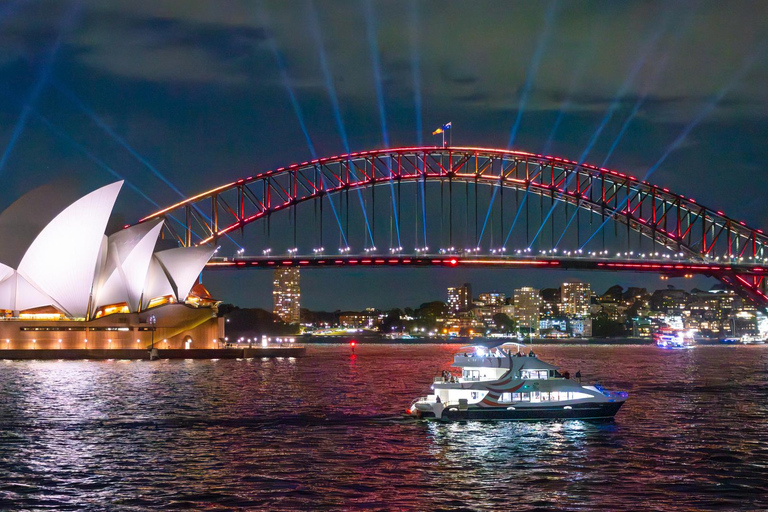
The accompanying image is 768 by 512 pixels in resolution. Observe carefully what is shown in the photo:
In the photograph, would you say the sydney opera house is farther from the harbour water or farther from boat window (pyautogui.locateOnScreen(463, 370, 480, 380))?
boat window (pyautogui.locateOnScreen(463, 370, 480, 380))

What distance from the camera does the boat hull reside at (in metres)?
33.8

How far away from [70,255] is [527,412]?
2158 inches

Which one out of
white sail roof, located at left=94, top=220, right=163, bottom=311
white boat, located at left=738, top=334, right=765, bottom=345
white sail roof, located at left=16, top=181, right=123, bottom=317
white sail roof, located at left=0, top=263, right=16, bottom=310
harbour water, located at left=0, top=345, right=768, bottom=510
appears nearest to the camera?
harbour water, located at left=0, top=345, right=768, bottom=510

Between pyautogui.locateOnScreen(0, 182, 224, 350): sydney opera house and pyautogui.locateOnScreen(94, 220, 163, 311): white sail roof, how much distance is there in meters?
0.09

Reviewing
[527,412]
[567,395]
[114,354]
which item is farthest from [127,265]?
[567,395]

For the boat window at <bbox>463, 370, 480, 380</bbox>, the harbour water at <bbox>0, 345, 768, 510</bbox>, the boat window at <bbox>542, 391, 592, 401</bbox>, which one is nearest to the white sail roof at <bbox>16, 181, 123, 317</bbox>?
the harbour water at <bbox>0, 345, 768, 510</bbox>

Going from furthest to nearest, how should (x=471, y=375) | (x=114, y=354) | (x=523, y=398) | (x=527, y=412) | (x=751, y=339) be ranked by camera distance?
1. (x=751, y=339)
2. (x=114, y=354)
3. (x=471, y=375)
4. (x=523, y=398)
5. (x=527, y=412)

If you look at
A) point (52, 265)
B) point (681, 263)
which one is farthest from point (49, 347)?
point (681, 263)

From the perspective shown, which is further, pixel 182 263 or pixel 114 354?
pixel 182 263

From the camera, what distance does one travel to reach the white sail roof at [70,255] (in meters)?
75.5

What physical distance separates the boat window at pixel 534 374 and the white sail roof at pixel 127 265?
5547 cm

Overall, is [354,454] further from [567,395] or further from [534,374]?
[567,395]

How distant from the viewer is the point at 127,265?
84000 mm

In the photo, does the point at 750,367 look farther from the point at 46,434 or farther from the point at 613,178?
the point at 46,434
